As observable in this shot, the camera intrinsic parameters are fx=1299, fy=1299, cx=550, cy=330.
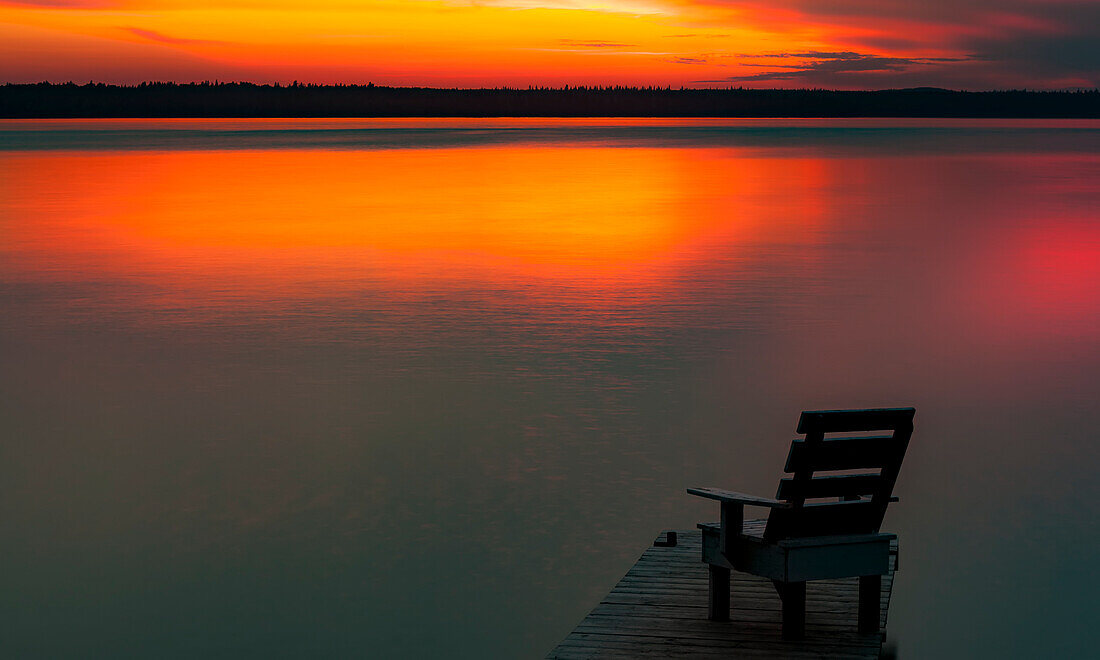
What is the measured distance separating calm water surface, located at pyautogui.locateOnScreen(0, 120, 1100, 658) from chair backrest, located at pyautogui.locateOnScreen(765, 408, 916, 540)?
1.38 metres

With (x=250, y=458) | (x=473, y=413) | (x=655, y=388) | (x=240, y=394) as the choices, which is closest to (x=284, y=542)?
(x=250, y=458)

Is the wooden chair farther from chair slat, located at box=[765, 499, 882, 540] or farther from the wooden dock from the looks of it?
the wooden dock

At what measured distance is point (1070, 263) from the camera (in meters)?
22.2

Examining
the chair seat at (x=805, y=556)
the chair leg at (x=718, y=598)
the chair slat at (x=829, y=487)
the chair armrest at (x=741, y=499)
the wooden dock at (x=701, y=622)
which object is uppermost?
the chair slat at (x=829, y=487)

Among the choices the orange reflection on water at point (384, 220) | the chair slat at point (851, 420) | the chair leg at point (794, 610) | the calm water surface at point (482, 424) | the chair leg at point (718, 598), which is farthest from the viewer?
the orange reflection on water at point (384, 220)

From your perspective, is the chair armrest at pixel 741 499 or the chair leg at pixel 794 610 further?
the chair leg at pixel 794 610

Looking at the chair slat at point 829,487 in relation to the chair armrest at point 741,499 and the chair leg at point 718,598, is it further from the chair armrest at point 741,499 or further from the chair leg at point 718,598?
the chair leg at point 718,598

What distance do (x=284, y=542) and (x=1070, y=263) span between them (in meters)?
17.8

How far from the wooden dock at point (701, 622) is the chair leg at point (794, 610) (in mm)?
48

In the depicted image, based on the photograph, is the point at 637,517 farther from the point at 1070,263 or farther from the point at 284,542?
the point at 1070,263

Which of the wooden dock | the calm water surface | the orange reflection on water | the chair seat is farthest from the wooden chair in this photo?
the orange reflection on water

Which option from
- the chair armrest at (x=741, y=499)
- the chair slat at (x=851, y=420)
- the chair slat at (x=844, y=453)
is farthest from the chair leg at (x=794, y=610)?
the chair slat at (x=851, y=420)

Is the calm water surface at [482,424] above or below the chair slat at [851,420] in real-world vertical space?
below

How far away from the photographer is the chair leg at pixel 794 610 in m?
5.85
